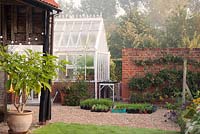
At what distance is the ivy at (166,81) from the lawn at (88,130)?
16.8 ft

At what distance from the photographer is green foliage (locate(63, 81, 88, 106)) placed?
13945mm

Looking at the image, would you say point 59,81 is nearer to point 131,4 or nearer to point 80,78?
point 80,78

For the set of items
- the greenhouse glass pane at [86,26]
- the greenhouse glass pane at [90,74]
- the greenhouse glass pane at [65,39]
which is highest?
the greenhouse glass pane at [86,26]

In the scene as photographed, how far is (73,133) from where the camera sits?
25.9 ft

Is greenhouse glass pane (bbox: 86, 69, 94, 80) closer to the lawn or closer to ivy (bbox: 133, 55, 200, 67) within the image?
ivy (bbox: 133, 55, 200, 67)

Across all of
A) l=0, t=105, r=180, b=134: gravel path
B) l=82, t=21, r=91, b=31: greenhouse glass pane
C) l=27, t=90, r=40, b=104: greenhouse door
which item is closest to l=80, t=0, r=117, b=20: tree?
l=82, t=21, r=91, b=31: greenhouse glass pane

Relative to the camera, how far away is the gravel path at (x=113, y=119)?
364 inches

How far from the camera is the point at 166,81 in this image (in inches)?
534

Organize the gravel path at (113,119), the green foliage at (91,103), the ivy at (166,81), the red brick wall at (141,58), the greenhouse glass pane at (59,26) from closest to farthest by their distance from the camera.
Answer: the gravel path at (113,119)
the green foliage at (91,103)
the ivy at (166,81)
the red brick wall at (141,58)
the greenhouse glass pane at (59,26)

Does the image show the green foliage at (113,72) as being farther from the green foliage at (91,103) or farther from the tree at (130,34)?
the green foliage at (91,103)

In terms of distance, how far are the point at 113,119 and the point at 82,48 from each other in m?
5.77

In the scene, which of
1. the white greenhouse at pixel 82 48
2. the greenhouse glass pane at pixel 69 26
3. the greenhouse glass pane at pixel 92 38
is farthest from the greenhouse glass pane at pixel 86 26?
the greenhouse glass pane at pixel 69 26

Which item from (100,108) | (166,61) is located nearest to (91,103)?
(100,108)

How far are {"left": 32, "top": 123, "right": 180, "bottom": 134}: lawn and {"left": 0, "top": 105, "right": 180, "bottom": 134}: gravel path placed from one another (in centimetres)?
64
